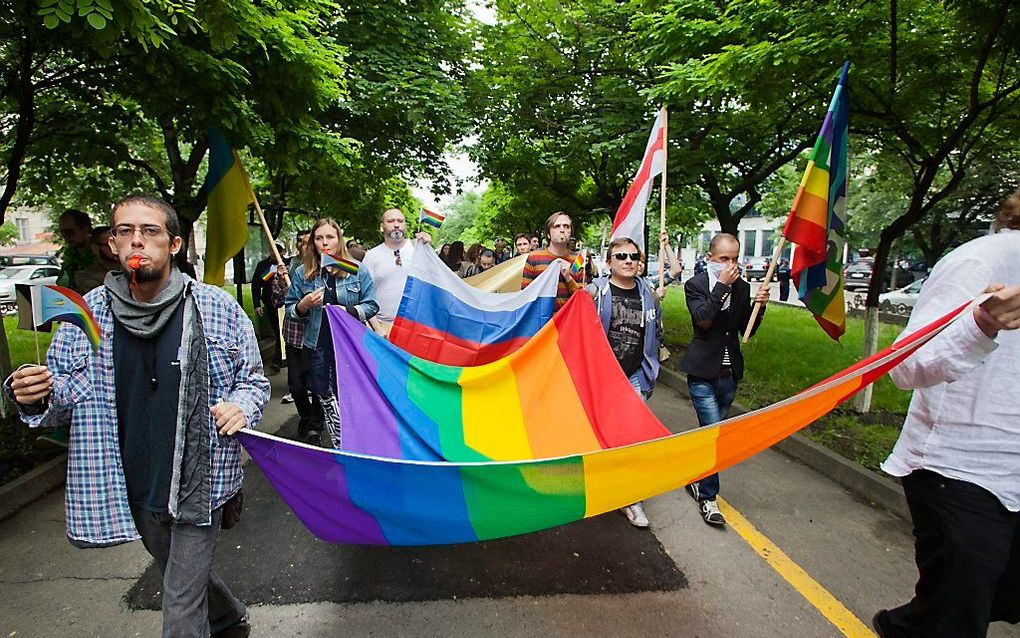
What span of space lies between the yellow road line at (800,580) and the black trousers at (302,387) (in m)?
3.72

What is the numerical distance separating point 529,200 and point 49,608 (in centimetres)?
1627

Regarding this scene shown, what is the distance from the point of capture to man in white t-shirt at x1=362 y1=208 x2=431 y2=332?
5574 mm

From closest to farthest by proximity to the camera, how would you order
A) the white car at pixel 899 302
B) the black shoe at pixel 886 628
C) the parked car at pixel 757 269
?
the black shoe at pixel 886 628 < the white car at pixel 899 302 < the parked car at pixel 757 269


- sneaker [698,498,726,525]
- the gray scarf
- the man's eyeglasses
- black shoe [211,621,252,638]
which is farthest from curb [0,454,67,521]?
sneaker [698,498,726,525]

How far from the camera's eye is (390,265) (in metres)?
5.64

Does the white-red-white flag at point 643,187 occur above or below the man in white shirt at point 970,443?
above

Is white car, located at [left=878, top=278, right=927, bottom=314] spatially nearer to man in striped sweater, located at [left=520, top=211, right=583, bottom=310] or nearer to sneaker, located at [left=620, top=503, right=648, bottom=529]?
man in striped sweater, located at [left=520, top=211, right=583, bottom=310]

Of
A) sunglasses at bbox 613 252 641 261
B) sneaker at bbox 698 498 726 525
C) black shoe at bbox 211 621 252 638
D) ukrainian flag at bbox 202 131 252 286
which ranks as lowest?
sneaker at bbox 698 498 726 525

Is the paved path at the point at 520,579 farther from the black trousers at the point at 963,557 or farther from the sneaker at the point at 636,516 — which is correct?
the black trousers at the point at 963,557

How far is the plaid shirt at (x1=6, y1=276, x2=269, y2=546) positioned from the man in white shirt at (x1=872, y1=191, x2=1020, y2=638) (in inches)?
100

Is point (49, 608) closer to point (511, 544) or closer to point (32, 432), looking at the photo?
point (511, 544)

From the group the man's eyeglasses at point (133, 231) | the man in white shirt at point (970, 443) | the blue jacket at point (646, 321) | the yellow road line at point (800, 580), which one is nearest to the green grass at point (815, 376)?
the yellow road line at point (800, 580)

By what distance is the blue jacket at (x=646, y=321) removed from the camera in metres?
4.13

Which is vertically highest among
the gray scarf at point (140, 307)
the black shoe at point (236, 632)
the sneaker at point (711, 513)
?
the gray scarf at point (140, 307)
